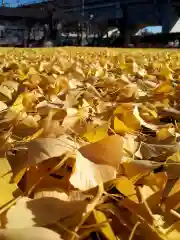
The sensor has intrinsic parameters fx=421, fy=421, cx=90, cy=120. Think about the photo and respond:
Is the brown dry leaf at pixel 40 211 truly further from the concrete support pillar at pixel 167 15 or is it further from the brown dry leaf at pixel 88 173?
the concrete support pillar at pixel 167 15

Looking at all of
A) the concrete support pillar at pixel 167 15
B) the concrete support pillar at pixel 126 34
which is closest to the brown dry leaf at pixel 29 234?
the concrete support pillar at pixel 126 34

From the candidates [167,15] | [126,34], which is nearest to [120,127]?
[167,15]

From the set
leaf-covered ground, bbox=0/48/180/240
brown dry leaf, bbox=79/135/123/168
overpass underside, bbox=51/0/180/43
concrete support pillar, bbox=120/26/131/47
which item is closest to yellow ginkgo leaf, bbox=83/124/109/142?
leaf-covered ground, bbox=0/48/180/240

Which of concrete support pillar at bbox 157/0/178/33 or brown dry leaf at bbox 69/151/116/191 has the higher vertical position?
concrete support pillar at bbox 157/0/178/33

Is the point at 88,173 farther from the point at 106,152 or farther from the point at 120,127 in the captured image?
the point at 120,127

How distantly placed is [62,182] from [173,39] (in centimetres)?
1910

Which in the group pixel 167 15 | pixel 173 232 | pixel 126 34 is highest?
pixel 167 15

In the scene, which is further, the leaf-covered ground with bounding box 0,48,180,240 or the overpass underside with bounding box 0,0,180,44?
the overpass underside with bounding box 0,0,180,44

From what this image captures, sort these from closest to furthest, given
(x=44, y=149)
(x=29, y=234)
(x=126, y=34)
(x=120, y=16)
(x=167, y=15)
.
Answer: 1. (x=29, y=234)
2. (x=44, y=149)
3. (x=167, y=15)
4. (x=126, y=34)
5. (x=120, y=16)

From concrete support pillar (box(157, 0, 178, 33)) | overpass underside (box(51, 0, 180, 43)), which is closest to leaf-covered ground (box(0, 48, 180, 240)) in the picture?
overpass underside (box(51, 0, 180, 43))

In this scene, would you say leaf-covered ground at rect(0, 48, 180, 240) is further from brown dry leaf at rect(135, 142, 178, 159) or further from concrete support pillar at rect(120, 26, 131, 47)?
concrete support pillar at rect(120, 26, 131, 47)

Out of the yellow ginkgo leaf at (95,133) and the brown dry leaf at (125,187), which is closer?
the brown dry leaf at (125,187)

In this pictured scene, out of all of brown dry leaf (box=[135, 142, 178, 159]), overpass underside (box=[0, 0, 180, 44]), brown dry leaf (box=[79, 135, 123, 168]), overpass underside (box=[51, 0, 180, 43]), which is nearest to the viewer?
brown dry leaf (box=[79, 135, 123, 168])

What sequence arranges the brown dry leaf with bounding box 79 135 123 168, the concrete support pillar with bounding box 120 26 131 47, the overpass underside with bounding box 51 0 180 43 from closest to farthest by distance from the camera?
the brown dry leaf with bounding box 79 135 123 168
the concrete support pillar with bounding box 120 26 131 47
the overpass underside with bounding box 51 0 180 43
